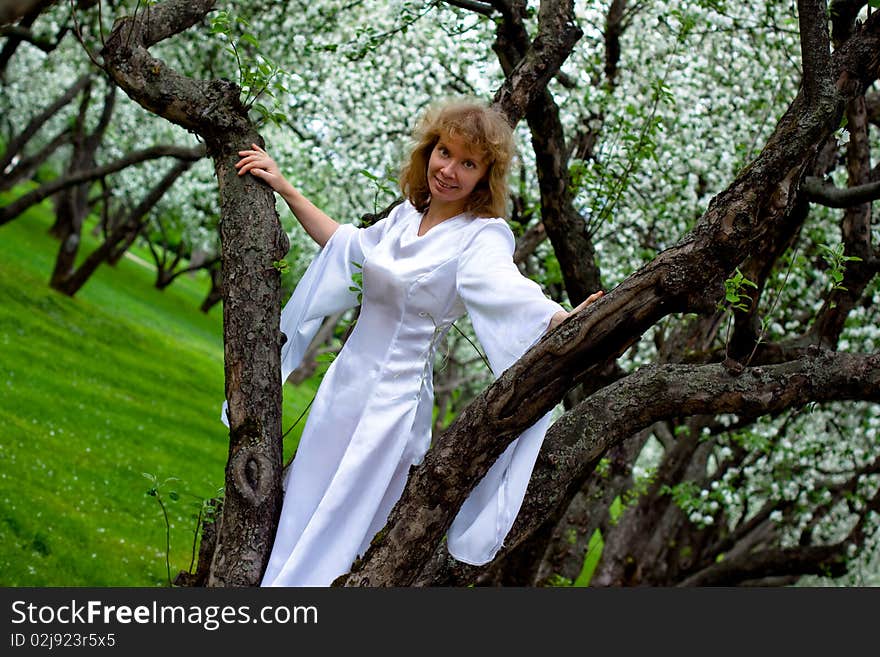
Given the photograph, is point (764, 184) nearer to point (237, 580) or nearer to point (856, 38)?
point (856, 38)

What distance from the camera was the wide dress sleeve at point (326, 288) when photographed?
170 inches

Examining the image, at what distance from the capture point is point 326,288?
4336 mm

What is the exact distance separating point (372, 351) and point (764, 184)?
4.99 feet

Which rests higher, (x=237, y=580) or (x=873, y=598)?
(x=873, y=598)

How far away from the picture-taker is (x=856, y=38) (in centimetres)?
414

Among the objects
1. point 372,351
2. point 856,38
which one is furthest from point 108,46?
point 856,38

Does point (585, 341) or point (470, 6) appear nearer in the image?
point (585, 341)

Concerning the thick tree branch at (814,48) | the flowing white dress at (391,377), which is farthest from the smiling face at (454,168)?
the thick tree branch at (814,48)

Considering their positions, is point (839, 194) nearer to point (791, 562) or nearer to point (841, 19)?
point (841, 19)

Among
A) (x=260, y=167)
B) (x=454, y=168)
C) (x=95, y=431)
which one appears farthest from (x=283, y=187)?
(x=95, y=431)

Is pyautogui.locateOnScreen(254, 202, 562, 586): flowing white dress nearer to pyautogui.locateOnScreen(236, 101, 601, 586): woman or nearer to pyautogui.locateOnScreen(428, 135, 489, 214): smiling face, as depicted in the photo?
pyautogui.locateOnScreen(236, 101, 601, 586): woman

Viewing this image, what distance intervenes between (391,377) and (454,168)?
80cm

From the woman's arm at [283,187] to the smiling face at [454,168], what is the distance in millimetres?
487

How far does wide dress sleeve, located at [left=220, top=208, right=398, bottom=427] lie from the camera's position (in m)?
4.31
